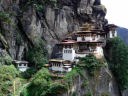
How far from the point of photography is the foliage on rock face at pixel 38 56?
49.4 meters

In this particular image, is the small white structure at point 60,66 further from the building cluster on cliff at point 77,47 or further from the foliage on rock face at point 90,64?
the foliage on rock face at point 90,64

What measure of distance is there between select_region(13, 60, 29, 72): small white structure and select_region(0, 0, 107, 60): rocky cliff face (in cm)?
159

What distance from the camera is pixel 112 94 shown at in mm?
50969

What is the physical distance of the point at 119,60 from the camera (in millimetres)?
51688

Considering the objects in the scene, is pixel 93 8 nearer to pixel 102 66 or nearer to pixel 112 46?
pixel 112 46

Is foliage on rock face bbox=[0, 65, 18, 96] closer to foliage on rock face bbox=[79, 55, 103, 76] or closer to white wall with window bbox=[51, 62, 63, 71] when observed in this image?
white wall with window bbox=[51, 62, 63, 71]

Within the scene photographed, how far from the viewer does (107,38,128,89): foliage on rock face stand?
5156 cm

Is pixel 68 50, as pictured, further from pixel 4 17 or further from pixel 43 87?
pixel 4 17

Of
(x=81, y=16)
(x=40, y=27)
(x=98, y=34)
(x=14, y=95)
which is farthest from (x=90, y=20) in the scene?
(x=14, y=95)

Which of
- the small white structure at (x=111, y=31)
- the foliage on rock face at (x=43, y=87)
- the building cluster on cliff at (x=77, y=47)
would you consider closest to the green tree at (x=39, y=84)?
the foliage on rock face at (x=43, y=87)

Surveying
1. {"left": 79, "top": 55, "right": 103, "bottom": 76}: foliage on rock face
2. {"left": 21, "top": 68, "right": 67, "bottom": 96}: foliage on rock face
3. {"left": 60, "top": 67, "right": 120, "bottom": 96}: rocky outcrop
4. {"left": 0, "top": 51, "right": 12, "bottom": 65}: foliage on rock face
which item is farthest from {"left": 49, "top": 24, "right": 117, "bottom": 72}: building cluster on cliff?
{"left": 0, "top": 51, "right": 12, "bottom": 65}: foliage on rock face

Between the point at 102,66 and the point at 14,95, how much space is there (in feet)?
42.8

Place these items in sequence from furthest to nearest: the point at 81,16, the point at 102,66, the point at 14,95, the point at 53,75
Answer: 1. the point at 81,16
2. the point at 102,66
3. the point at 53,75
4. the point at 14,95

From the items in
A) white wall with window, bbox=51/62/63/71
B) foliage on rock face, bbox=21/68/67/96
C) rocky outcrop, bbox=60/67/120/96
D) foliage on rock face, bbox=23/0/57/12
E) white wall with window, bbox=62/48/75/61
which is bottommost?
rocky outcrop, bbox=60/67/120/96
